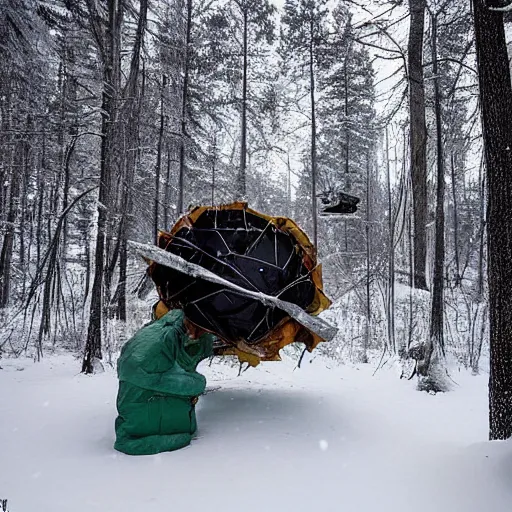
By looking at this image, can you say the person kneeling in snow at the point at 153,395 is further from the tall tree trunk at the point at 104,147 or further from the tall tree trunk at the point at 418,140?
the tall tree trunk at the point at 418,140

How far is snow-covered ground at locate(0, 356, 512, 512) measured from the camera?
7.76 feet

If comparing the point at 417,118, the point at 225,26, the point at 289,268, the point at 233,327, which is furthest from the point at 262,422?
the point at 225,26

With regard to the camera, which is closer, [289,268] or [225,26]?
Answer: [289,268]

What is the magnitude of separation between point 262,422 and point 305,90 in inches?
618

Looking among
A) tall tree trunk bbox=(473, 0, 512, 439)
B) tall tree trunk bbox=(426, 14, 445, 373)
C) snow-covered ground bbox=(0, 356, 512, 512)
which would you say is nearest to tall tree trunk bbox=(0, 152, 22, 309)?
snow-covered ground bbox=(0, 356, 512, 512)

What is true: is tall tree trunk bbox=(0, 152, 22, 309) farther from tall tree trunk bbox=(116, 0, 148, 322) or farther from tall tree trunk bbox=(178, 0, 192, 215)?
tall tree trunk bbox=(116, 0, 148, 322)

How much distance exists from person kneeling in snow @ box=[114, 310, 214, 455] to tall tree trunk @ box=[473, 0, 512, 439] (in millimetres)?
2304

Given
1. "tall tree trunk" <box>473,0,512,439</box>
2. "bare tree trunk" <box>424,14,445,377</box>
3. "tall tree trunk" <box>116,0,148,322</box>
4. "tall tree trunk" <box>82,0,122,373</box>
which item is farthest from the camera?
"tall tree trunk" <box>116,0,148,322</box>

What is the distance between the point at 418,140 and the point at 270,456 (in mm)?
5872

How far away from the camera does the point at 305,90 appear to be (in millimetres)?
16906

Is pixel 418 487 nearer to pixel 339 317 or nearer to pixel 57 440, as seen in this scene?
pixel 57 440

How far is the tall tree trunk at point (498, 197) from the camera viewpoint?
2969 mm

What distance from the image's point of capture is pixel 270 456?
3.08 meters

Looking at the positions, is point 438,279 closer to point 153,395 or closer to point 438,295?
point 438,295
